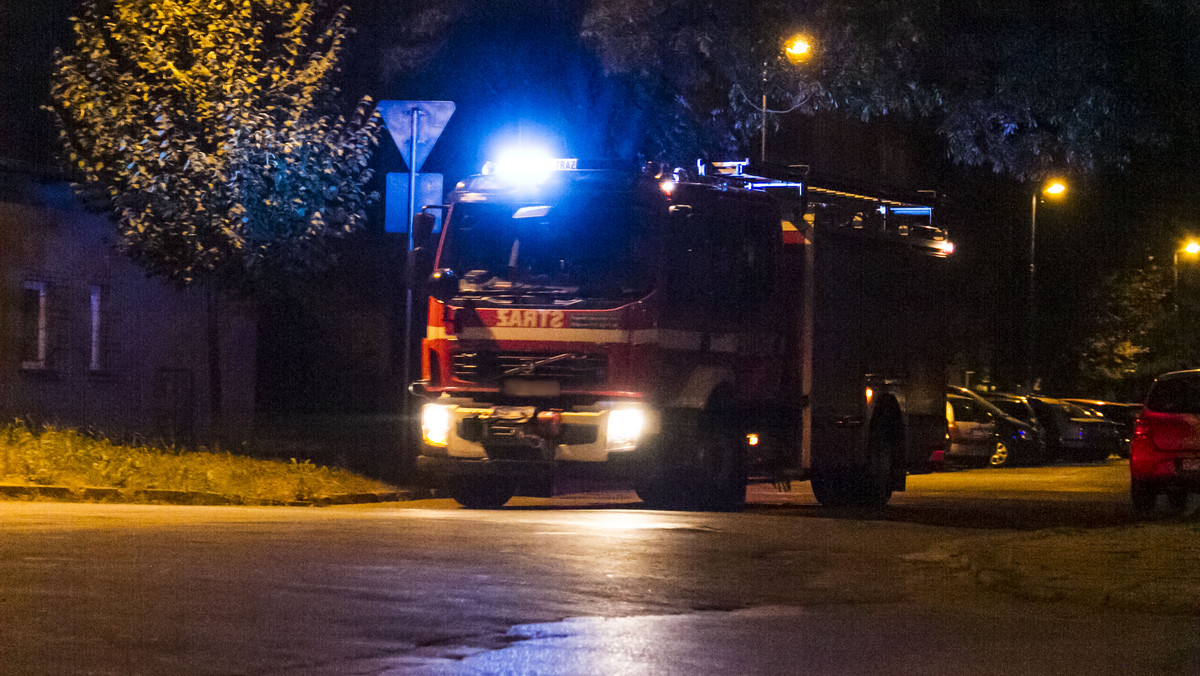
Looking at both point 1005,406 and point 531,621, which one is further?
point 1005,406

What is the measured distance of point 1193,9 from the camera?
20.5 m

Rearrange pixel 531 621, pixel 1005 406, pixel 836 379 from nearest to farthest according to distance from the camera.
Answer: pixel 531 621 < pixel 836 379 < pixel 1005 406

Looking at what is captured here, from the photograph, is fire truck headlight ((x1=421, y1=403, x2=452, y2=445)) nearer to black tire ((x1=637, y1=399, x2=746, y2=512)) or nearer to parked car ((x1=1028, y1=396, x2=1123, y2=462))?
black tire ((x1=637, y1=399, x2=746, y2=512))

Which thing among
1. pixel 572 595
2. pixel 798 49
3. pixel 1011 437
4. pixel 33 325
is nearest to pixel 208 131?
pixel 33 325

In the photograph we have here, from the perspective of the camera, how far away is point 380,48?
24.6 metres

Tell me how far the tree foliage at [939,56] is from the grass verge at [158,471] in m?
7.04

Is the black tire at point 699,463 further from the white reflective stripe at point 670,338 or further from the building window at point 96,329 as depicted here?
the building window at point 96,329

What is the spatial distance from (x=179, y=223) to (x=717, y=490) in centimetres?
808

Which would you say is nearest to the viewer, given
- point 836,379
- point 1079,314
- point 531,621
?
point 531,621

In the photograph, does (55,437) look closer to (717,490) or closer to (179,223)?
(179,223)

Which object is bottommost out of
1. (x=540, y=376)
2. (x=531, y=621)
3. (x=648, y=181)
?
(x=531, y=621)

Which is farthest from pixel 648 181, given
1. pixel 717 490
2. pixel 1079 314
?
pixel 1079 314

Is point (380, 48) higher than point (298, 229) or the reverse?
higher

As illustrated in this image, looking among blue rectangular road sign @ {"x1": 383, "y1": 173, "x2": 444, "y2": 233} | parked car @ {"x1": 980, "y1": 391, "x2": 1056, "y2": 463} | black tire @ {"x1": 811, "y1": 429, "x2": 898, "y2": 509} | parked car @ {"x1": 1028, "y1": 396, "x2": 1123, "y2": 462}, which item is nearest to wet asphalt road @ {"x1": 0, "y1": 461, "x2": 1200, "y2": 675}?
black tire @ {"x1": 811, "y1": 429, "x2": 898, "y2": 509}
